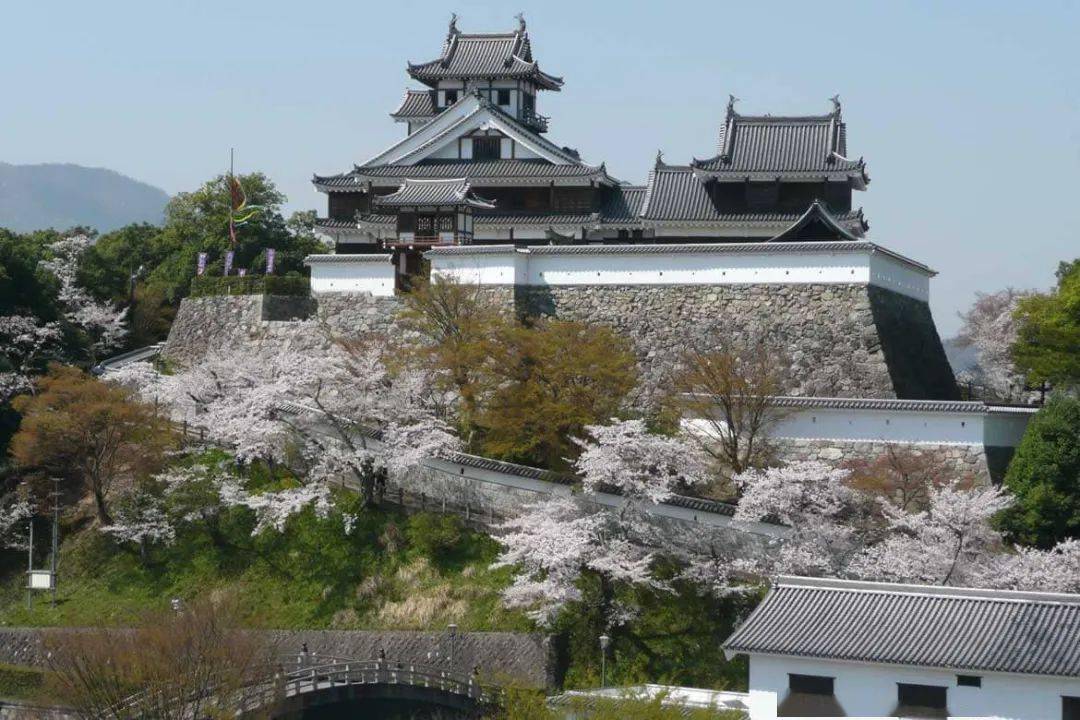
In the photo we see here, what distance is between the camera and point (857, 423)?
2989 cm

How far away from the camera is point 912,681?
2136cm

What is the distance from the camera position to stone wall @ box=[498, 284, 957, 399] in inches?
1259

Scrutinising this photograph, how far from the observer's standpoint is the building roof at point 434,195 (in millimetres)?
36219

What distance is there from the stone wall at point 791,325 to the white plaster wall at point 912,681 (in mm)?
10053

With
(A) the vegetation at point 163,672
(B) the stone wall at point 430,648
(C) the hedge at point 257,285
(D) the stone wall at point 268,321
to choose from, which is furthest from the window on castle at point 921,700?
(C) the hedge at point 257,285

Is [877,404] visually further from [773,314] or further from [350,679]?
[350,679]

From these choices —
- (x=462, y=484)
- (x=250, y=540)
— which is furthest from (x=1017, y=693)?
(x=250, y=540)

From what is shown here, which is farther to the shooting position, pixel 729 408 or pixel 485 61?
pixel 485 61

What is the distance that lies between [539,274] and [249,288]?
262 inches

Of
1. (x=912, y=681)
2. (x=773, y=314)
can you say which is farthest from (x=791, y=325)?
(x=912, y=681)

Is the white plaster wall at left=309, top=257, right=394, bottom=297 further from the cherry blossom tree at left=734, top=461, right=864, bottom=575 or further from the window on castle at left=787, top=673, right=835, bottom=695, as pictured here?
the window on castle at left=787, top=673, right=835, bottom=695

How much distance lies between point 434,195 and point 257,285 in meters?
4.21

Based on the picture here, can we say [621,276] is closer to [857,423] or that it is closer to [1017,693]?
[857,423]

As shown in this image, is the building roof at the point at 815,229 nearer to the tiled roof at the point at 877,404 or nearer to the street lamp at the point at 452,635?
the tiled roof at the point at 877,404
